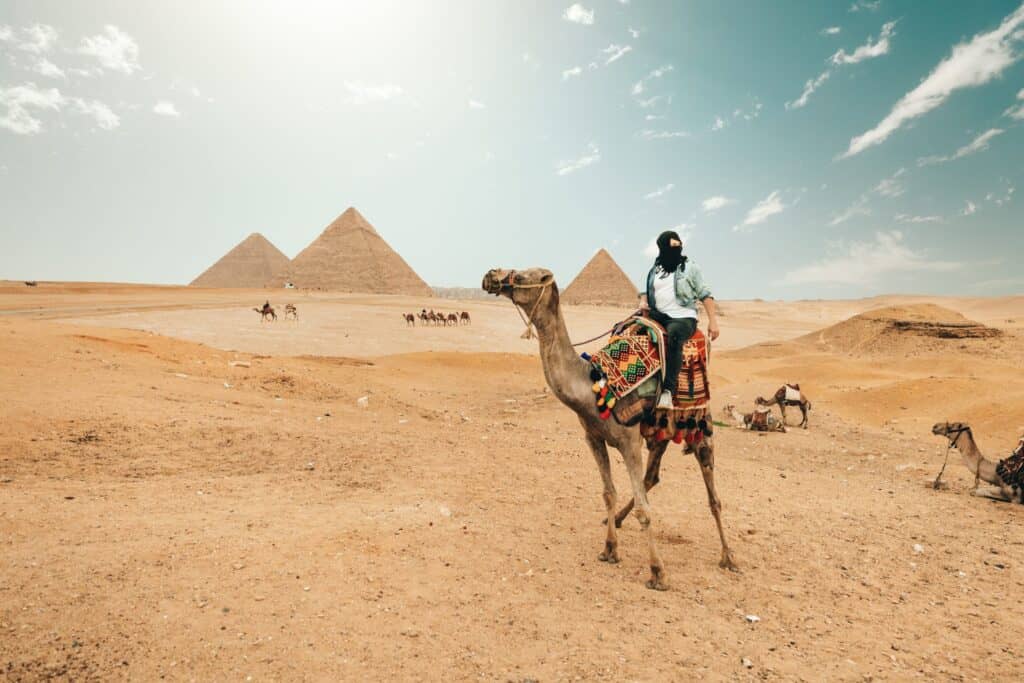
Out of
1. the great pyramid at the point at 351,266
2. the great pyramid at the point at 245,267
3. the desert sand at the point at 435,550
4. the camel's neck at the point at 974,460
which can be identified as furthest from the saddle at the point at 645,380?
the great pyramid at the point at 245,267

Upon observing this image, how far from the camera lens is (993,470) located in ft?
22.9

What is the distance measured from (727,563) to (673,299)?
8.36 ft

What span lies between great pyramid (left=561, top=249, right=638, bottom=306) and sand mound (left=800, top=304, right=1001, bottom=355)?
79.5 meters

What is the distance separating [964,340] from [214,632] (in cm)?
2909

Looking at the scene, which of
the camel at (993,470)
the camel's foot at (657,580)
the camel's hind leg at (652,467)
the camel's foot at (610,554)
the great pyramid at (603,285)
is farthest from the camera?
the great pyramid at (603,285)

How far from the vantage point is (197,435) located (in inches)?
288

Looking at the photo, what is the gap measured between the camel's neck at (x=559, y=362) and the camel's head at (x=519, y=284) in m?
0.10

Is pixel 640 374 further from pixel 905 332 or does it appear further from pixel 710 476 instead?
pixel 905 332

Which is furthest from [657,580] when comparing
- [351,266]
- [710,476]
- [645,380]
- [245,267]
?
[245,267]

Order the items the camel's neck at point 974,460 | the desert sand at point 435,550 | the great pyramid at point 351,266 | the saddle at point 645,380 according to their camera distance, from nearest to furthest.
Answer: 1. the desert sand at point 435,550
2. the saddle at point 645,380
3. the camel's neck at point 974,460
4. the great pyramid at point 351,266

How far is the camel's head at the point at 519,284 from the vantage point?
4340mm

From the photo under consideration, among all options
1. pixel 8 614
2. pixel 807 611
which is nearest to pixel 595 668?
pixel 807 611

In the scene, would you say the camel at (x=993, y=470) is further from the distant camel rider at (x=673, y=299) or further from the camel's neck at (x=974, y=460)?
the distant camel rider at (x=673, y=299)

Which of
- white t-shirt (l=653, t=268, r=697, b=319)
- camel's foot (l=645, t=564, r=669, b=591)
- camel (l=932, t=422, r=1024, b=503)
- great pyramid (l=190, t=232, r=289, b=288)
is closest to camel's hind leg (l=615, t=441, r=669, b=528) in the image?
camel's foot (l=645, t=564, r=669, b=591)
